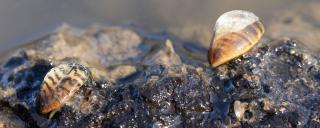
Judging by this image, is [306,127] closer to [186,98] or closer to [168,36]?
[186,98]

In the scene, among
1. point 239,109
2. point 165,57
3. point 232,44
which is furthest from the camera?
point 165,57

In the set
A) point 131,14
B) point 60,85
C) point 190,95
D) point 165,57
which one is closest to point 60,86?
point 60,85

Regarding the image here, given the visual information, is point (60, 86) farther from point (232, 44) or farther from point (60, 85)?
point (232, 44)

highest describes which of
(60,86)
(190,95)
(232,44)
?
(232,44)

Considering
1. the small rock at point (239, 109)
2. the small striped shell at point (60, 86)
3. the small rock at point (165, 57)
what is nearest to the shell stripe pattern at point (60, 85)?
the small striped shell at point (60, 86)

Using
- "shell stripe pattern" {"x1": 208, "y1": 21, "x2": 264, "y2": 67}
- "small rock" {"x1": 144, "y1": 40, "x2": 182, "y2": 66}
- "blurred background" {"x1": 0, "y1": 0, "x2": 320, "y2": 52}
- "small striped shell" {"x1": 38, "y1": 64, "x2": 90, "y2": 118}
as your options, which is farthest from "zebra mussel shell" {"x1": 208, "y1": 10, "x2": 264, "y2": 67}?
"blurred background" {"x1": 0, "y1": 0, "x2": 320, "y2": 52}
